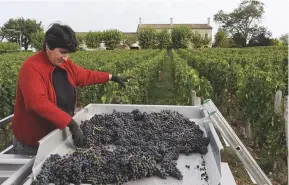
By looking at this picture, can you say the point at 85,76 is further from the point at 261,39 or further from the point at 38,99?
the point at 261,39

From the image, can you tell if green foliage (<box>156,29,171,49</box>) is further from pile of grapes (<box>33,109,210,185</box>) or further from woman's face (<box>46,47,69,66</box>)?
woman's face (<box>46,47,69,66</box>)

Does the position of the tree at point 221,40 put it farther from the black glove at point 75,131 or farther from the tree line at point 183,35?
the black glove at point 75,131

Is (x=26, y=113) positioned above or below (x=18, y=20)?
below

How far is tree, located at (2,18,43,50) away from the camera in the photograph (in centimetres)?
9156

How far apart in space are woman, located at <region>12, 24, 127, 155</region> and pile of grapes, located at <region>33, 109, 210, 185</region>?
11.1 inches

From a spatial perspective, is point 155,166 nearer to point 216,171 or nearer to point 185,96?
point 216,171

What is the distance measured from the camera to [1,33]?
303ft

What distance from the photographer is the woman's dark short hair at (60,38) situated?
2.62m

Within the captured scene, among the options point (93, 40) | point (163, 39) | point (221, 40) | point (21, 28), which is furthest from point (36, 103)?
point (21, 28)

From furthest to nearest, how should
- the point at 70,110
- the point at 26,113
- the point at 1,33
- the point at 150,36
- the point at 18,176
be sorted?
the point at 1,33 → the point at 150,36 → the point at 70,110 → the point at 26,113 → the point at 18,176

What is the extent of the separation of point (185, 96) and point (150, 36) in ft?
202

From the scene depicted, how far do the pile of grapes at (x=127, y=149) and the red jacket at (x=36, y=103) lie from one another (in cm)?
32

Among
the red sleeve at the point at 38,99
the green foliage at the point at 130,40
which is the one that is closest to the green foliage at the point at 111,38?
the green foliage at the point at 130,40

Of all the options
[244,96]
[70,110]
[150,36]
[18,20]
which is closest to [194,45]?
[150,36]
